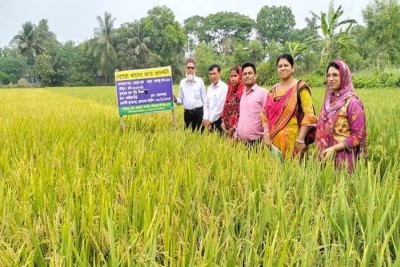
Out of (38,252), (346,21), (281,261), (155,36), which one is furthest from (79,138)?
(155,36)

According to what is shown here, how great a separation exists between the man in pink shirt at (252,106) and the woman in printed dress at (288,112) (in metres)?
0.36

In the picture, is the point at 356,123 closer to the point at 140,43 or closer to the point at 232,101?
the point at 232,101

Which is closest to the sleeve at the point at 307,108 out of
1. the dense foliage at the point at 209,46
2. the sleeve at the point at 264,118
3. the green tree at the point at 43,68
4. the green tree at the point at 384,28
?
the sleeve at the point at 264,118

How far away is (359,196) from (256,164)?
69 cm

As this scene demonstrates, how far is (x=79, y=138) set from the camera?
3.33 m

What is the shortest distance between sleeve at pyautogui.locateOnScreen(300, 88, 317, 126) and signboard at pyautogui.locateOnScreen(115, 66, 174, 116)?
2377 mm

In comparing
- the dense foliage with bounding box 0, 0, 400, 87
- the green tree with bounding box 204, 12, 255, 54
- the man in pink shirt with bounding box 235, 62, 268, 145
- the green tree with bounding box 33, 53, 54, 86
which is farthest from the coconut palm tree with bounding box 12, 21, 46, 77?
the man in pink shirt with bounding box 235, 62, 268, 145

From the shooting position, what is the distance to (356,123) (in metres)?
2.53

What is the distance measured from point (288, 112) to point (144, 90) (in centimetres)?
245

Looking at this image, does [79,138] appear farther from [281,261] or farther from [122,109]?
[281,261]

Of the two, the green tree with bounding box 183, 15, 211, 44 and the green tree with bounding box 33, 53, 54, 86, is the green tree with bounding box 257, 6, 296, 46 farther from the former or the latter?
the green tree with bounding box 33, 53, 54, 86

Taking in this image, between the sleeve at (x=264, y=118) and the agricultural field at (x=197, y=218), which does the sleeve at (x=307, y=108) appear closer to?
the sleeve at (x=264, y=118)

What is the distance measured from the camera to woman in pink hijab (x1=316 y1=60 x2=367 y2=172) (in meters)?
2.54

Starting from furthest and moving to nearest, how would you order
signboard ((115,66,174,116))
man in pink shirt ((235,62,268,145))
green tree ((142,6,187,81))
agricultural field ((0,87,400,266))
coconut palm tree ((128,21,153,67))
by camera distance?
1. green tree ((142,6,187,81))
2. coconut palm tree ((128,21,153,67))
3. signboard ((115,66,174,116))
4. man in pink shirt ((235,62,268,145))
5. agricultural field ((0,87,400,266))
